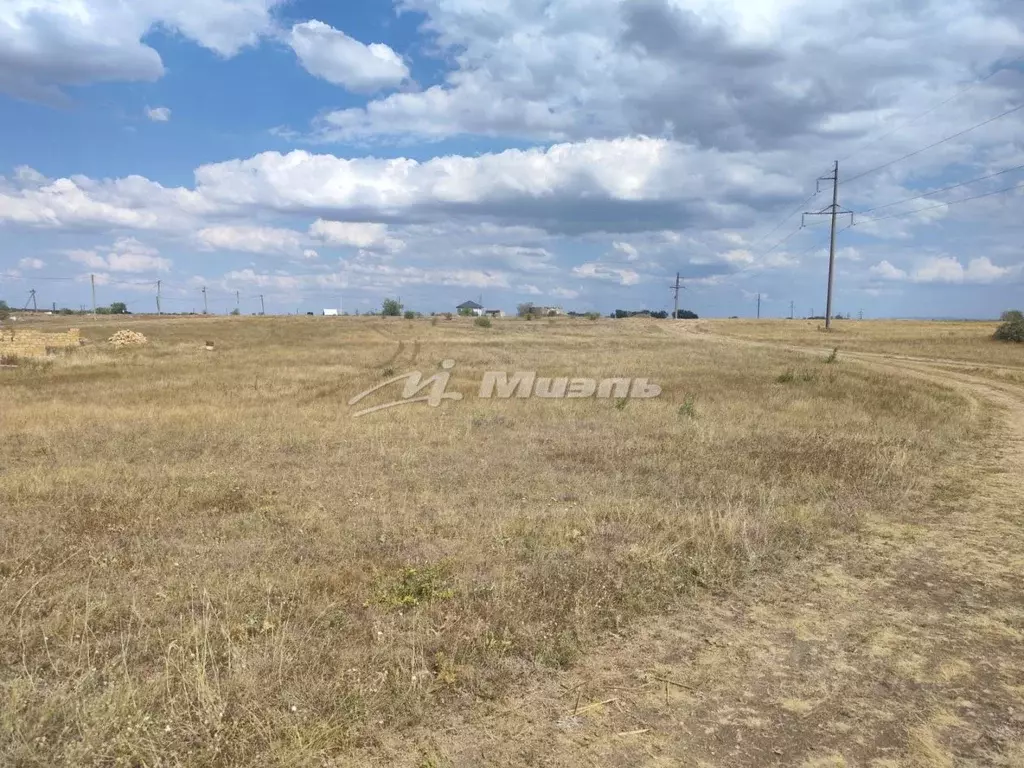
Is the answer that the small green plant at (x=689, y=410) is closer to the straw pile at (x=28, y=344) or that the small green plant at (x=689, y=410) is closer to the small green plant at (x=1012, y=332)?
the straw pile at (x=28, y=344)

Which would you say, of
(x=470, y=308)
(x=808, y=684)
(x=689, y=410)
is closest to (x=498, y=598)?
(x=808, y=684)

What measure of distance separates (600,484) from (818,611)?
4.69 meters

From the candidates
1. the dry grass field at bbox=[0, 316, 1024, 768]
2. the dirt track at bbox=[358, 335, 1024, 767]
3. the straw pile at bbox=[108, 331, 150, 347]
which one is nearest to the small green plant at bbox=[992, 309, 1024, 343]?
the dry grass field at bbox=[0, 316, 1024, 768]

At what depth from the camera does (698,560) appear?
6586 millimetres

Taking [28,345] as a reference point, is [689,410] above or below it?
below

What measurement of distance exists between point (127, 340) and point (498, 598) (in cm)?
4677

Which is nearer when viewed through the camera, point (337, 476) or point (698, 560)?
point (698, 560)

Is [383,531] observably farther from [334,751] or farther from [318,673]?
[334,751]

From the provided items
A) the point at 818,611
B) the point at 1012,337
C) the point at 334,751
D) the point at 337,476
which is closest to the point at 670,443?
the point at 337,476

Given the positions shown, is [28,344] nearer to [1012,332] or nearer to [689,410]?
[689,410]

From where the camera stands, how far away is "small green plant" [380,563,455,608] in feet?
18.8

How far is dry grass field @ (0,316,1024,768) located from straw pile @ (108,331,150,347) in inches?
1299

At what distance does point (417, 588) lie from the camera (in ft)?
19.6

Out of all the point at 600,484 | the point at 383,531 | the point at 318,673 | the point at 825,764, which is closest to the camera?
the point at 825,764
